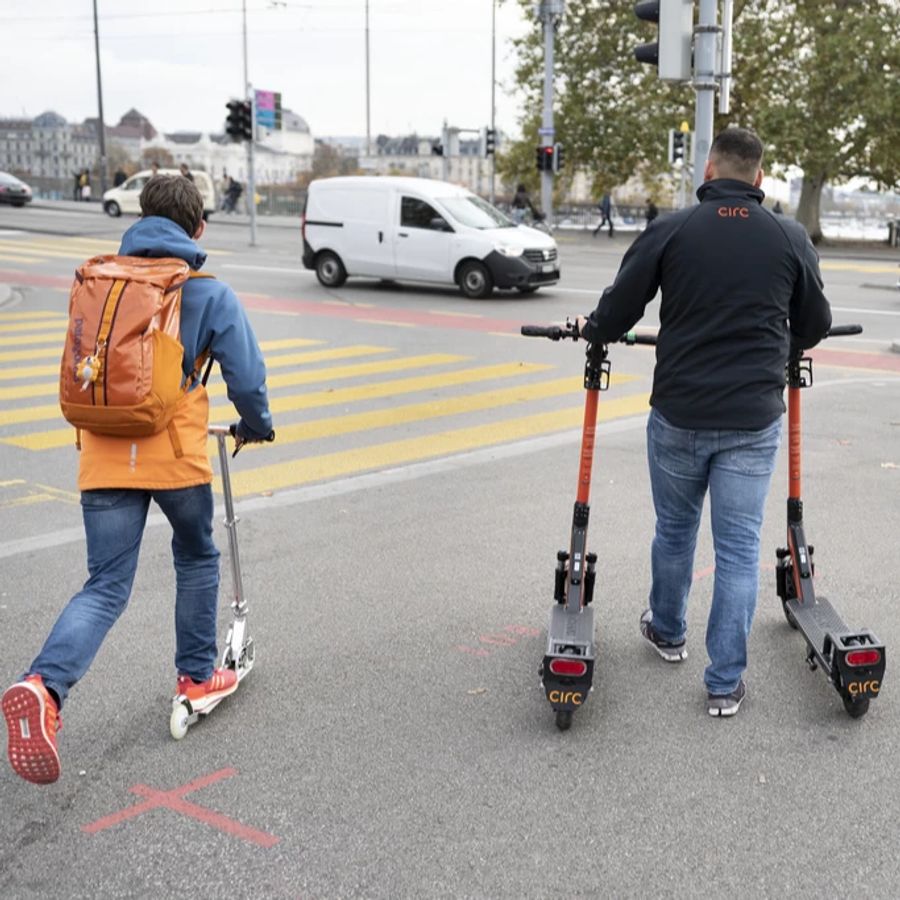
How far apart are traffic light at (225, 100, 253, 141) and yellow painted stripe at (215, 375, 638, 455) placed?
2088 centimetres

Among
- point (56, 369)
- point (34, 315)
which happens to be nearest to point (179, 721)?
point (56, 369)

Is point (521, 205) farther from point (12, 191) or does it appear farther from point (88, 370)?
point (88, 370)

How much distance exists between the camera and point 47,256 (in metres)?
25.6

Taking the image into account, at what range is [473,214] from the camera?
1953cm

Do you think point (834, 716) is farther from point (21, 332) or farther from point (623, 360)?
point (21, 332)

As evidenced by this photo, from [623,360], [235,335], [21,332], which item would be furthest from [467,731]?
[21,332]

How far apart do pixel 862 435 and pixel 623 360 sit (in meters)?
4.13

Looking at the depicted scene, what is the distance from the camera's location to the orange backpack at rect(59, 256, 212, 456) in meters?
3.50

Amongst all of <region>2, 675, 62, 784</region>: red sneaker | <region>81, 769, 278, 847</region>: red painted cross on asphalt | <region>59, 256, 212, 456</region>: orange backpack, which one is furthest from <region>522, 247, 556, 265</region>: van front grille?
<region>2, 675, 62, 784</region>: red sneaker

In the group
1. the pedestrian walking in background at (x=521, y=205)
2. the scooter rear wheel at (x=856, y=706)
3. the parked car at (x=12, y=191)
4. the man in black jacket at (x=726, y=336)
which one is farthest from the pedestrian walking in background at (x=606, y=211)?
the scooter rear wheel at (x=856, y=706)

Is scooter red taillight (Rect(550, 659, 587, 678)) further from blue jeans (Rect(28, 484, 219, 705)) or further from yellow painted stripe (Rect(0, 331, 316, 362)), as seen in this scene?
yellow painted stripe (Rect(0, 331, 316, 362))

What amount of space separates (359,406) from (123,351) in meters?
6.78

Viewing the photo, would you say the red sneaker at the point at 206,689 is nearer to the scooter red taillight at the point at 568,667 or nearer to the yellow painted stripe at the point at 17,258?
the scooter red taillight at the point at 568,667

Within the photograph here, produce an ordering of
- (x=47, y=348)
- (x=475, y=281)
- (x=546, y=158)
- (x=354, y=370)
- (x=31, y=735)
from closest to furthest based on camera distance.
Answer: (x=31, y=735) → (x=354, y=370) → (x=47, y=348) → (x=475, y=281) → (x=546, y=158)
